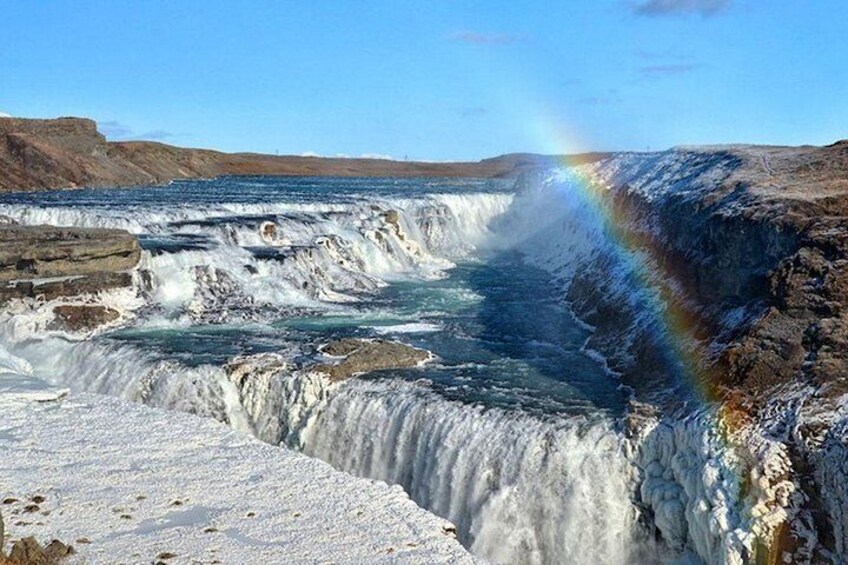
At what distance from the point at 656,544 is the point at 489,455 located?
2.60 metres

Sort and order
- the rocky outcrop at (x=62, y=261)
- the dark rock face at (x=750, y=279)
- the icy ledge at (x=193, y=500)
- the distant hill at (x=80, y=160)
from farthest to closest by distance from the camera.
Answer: the distant hill at (x=80, y=160) → the rocky outcrop at (x=62, y=261) → the dark rock face at (x=750, y=279) → the icy ledge at (x=193, y=500)

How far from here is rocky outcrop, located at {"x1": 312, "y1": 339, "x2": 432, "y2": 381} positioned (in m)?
15.9

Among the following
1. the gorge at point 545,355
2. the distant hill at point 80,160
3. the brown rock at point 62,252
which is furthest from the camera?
the distant hill at point 80,160

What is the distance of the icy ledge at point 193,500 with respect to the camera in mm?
8531

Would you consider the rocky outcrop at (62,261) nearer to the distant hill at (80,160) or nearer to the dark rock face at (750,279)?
the dark rock face at (750,279)

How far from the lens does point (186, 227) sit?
92.0 feet

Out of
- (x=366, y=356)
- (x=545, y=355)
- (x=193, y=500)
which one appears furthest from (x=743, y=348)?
(x=193, y=500)

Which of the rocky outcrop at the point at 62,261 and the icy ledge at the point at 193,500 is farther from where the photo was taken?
the rocky outcrop at the point at 62,261

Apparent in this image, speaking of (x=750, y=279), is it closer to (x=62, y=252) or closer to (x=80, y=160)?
(x=62, y=252)

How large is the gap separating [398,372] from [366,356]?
2.62 feet

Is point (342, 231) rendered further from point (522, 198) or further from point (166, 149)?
point (166, 149)

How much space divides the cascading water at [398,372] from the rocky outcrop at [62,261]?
2.20ft

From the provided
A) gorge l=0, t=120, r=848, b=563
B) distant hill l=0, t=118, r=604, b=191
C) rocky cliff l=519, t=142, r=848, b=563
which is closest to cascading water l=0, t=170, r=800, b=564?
gorge l=0, t=120, r=848, b=563

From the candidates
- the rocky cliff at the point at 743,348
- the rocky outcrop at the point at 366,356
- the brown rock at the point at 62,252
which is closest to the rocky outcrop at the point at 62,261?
the brown rock at the point at 62,252
